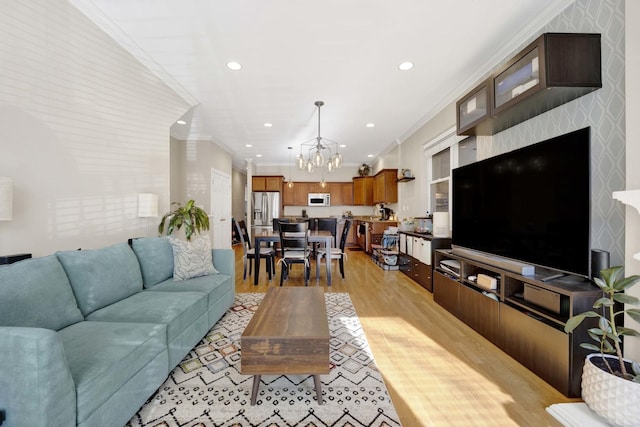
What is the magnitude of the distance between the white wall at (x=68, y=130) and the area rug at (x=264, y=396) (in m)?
1.47

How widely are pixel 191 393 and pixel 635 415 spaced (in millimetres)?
2250

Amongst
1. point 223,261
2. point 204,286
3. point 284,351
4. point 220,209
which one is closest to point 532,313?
point 284,351

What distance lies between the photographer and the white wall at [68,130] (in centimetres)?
182

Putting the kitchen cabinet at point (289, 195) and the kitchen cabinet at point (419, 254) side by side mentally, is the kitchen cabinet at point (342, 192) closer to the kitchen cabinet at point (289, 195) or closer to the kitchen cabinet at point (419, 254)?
the kitchen cabinet at point (289, 195)

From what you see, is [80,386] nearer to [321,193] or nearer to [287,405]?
[287,405]

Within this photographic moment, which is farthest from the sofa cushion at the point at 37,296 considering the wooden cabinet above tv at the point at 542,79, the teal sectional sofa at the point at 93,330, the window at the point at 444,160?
the window at the point at 444,160

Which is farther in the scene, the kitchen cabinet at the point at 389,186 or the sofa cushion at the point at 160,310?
the kitchen cabinet at the point at 389,186

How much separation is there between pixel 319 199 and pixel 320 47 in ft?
19.7

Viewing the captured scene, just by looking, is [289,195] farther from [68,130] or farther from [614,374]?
[614,374]

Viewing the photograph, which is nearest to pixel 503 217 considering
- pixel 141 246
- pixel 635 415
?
pixel 635 415

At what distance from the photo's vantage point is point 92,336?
1.46 meters

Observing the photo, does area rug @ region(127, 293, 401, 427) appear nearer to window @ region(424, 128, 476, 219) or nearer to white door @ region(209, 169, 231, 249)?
window @ region(424, 128, 476, 219)

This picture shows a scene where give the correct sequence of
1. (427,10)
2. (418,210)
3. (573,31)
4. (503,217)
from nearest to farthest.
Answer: (573,31)
(427,10)
(503,217)
(418,210)

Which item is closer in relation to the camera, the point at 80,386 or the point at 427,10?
the point at 80,386
